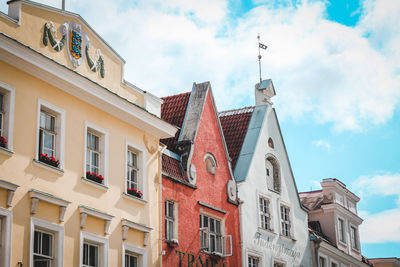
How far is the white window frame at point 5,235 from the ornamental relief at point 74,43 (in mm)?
5788

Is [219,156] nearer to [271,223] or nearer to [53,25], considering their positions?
[271,223]

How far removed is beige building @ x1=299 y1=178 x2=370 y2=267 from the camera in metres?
46.9

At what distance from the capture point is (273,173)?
131 feet

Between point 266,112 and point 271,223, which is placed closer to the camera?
point 271,223

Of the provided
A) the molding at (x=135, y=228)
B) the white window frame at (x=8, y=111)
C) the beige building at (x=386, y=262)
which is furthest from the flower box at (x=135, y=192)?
the beige building at (x=386, y=262)

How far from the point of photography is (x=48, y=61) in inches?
920

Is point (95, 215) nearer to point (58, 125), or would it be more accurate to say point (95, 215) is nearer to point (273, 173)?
point (58, 125)

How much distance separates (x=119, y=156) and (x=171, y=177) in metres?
3.49

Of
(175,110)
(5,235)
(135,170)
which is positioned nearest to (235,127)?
(175,110)

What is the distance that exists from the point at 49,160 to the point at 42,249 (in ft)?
9.01

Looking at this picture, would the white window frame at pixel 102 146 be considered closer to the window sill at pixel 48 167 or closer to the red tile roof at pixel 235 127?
the window sill at pixel 48 167

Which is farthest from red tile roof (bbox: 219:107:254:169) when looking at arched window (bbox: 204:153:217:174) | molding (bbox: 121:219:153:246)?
molding (bbox: 121:219:153:246)

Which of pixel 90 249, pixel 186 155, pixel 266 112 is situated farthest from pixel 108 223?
pixel 266 112

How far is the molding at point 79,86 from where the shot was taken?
22281 mm
